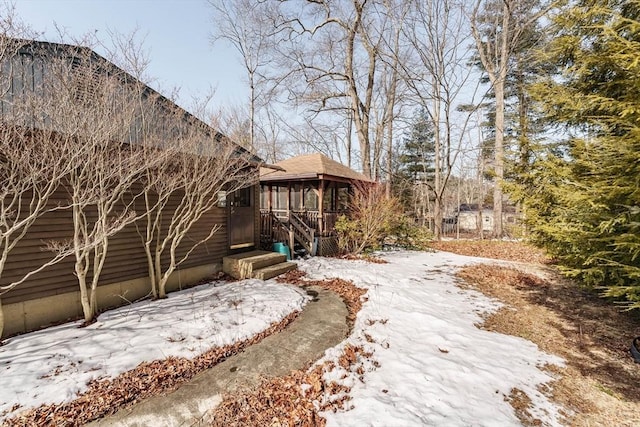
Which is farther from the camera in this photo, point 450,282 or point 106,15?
point 450,282

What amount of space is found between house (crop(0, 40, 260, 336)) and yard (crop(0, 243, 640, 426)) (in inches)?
23.6

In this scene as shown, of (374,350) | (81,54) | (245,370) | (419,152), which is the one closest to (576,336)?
(374,350)

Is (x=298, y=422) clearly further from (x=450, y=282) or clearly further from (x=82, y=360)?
(x=450, y=282)

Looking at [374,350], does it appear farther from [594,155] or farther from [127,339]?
[594,155]

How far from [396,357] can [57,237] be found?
6072mm

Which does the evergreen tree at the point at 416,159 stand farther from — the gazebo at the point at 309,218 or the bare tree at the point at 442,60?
the gazebo at the point at 309,218

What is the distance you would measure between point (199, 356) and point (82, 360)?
1.45m

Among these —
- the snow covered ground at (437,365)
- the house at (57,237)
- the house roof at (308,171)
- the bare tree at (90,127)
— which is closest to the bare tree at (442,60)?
the house roof at (308,171)

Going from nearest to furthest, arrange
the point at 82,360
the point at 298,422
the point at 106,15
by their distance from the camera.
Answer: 1. the point at 298,422
2. the point at 82,360
3. the point at 106,15

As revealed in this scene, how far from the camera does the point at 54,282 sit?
15.7 feet

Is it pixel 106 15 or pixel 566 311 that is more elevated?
pixel 106 15

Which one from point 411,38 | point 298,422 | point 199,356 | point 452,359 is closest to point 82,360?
point 199,356

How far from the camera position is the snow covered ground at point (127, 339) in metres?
3.08

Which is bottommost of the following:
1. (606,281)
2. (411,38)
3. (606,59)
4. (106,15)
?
(606,281)
